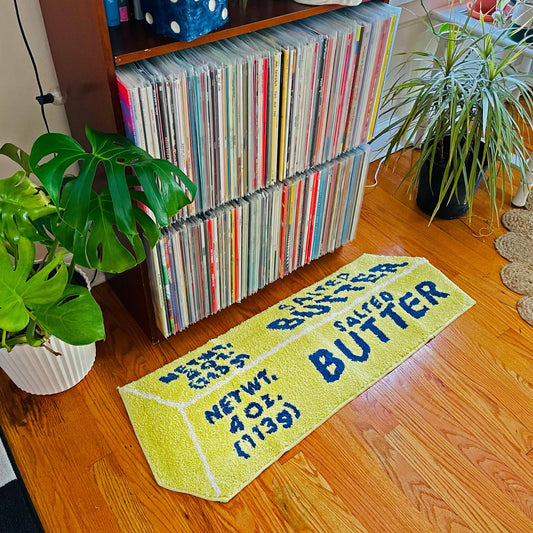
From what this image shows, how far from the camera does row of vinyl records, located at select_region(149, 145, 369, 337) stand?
4.31 ft

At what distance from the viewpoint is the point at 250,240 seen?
144cm

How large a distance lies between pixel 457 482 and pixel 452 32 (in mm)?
1263

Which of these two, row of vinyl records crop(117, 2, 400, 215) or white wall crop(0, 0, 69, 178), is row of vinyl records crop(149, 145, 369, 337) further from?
white wall crop(0, 0, 69, 178)

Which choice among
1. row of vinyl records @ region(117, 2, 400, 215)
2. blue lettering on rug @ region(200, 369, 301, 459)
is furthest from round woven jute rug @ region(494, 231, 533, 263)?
blue lettering on rug @ region(200, 369, 301, 459)

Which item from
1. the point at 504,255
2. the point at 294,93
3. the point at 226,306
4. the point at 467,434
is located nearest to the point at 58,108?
the point at 294,93

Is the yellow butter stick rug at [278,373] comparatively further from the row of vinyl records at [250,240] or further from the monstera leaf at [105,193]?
the monstera leaf at [105,193]

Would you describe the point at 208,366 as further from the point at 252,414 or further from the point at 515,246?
the point at 515,246

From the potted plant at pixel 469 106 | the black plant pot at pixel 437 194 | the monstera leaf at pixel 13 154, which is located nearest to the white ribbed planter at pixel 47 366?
the monstera leaf at pixel 13 154

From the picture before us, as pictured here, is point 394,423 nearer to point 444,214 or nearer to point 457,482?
point 457,482

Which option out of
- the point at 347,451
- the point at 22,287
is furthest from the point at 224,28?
the point at 347,451

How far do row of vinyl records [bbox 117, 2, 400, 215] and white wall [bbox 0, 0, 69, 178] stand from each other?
0.28 m

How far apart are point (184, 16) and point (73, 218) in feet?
1.39

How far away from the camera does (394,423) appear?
1.37 meters

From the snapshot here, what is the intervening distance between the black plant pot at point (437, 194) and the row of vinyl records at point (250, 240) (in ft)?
1.20
